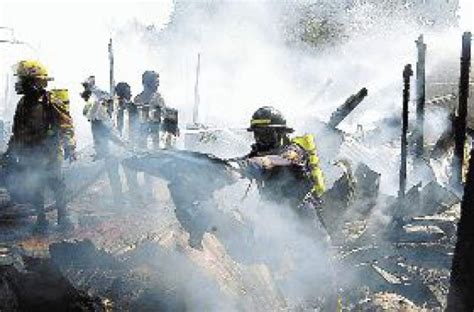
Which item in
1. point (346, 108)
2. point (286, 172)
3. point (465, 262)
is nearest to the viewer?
point (465, 262)

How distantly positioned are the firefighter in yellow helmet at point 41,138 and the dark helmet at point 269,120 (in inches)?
101

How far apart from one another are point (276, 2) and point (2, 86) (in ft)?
103

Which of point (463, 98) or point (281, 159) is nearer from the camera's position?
point (281, 159)

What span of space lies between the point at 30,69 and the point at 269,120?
295 centimetres

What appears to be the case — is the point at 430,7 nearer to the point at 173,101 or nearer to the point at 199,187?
the point at 173,101

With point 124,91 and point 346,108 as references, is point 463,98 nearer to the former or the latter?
point 346,108

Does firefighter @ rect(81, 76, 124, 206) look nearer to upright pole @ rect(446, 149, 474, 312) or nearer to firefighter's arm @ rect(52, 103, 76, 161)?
firefighter's arm @ rect(52, 103, 76, 161)

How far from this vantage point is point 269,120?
20.2 ft

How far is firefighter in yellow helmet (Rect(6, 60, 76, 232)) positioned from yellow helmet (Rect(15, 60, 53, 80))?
0.02 meters

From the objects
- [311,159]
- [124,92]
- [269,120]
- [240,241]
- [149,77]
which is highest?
[149,77]

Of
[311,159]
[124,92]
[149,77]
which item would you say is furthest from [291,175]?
[124,92]

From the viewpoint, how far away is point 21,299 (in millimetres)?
4805

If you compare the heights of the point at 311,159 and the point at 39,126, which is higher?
the point at 39,126

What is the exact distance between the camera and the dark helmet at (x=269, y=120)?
614 cm
